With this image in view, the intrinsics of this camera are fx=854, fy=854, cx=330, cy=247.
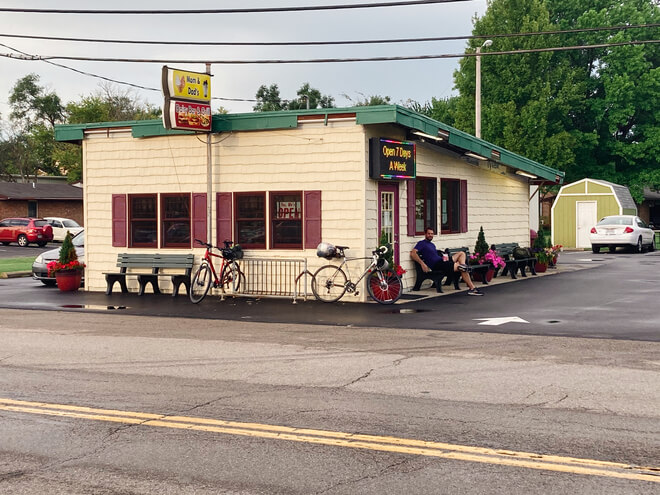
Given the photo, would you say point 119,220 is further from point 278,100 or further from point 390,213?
point 278,100

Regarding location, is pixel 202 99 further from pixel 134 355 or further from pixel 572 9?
pixel 572 9

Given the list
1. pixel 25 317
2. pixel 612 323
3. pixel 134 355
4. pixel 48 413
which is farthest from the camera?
pixel 25 317

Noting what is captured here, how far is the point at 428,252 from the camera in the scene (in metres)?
20.0

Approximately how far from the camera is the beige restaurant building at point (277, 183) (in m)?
18.6

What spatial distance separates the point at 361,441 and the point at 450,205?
17.1 metres

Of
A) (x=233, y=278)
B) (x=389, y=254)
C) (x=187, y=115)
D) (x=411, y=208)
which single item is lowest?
(x=233, y=278)

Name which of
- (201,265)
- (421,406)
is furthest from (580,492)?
(201,265)

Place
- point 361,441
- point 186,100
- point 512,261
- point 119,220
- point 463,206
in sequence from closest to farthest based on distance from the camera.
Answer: point 361,441 < point 186,100 < point 119,220 < point 463,206 < point 512,261

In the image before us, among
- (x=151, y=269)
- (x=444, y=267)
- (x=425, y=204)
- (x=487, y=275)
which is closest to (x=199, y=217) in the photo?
(x=151, y=269)

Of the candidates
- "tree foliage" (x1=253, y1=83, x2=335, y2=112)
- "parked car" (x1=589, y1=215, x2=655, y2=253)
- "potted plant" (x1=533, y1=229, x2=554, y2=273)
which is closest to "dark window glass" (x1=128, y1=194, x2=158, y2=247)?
"potted plant" (x1=533, y1=229, x2=554, y2=273)

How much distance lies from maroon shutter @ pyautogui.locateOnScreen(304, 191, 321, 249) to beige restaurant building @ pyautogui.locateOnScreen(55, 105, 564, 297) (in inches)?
0.9

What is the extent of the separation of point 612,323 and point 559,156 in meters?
39.0

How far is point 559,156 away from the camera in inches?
2036

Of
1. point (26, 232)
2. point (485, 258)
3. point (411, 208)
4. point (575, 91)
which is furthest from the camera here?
point (575, 91)
